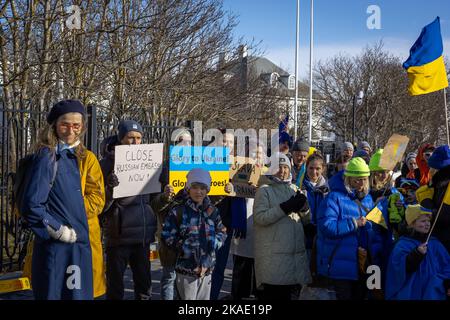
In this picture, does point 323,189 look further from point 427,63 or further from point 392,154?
point 427,63

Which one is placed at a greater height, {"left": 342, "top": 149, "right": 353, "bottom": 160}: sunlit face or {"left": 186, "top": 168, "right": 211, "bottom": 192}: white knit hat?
{"left": 342, "top": 149, "right": 353, "bottom": 160}: sunlit face

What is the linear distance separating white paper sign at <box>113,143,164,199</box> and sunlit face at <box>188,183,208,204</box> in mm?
561

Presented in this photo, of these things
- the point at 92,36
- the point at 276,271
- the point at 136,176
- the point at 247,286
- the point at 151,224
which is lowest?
the point at 247,286

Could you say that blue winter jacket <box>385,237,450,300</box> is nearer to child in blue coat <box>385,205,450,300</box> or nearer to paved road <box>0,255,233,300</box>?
child in blue coat <box>385,205,450,300</box>

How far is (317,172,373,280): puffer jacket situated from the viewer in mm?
4730

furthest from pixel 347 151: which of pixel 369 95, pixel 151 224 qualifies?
pixel 369 95

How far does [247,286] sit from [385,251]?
179 cm

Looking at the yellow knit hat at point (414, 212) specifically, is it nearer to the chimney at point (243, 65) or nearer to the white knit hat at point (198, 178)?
the white knit hat at point (198, 178)

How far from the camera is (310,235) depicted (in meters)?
5.37

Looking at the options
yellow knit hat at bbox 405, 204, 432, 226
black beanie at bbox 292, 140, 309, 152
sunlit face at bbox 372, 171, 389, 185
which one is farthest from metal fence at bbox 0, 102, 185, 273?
yellow knit hat at bbox 405, 204, 432, 226

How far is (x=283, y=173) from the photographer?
5246 millimetres

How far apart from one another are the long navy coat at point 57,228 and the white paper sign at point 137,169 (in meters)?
1.17

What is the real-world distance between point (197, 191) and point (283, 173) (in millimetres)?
945
